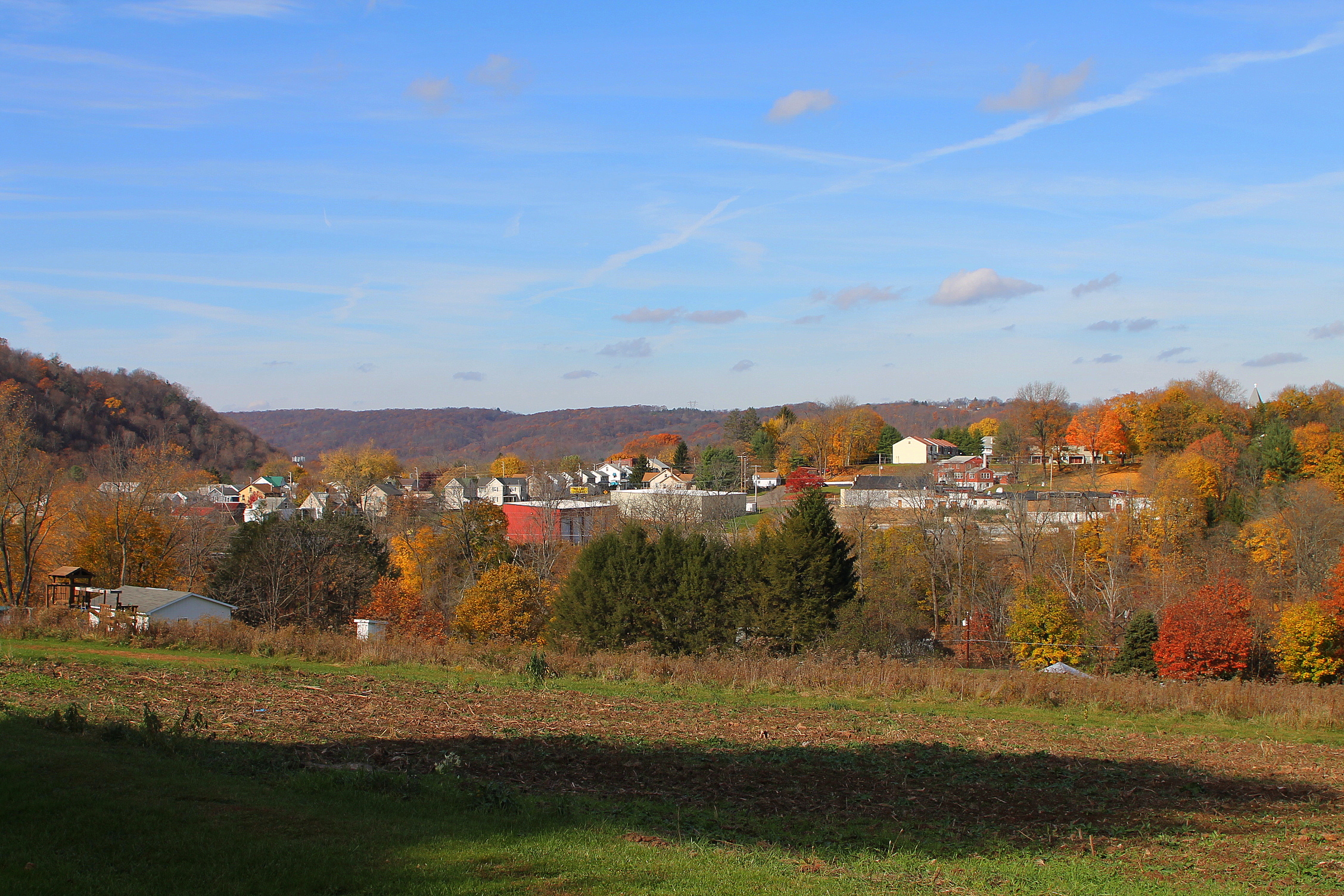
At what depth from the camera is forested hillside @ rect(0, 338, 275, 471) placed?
101 meters

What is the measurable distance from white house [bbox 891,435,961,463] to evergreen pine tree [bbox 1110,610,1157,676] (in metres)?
82.1

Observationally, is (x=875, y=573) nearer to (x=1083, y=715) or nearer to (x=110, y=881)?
(x=1083, y=715)

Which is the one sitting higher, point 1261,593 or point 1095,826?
point 1095,826

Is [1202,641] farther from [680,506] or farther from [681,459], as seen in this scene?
[681,459]

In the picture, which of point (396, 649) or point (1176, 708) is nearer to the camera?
point (1176, 708)

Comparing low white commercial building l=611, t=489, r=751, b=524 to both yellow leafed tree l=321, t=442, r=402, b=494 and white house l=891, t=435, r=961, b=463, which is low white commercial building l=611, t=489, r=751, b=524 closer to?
white house l=891, t=435, r=961, b=463

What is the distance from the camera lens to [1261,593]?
5525cm

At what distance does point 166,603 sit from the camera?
33.9 metres

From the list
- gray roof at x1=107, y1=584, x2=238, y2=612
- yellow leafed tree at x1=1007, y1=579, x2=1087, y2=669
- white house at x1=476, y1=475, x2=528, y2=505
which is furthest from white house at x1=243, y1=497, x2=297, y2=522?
yellow leafed tree at x1=1007, y1=579, x2=1087, y2=669

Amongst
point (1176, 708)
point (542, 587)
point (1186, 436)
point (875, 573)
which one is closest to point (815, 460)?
point (1186, 436)

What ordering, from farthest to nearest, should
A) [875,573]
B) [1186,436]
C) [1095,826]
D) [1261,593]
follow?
[1186,436] → [875,573] → [1261,593] → [1095,826]

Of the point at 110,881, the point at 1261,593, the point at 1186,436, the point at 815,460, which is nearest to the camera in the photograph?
the point at 110,881

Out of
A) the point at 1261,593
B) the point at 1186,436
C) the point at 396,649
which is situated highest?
the point at 1186,436

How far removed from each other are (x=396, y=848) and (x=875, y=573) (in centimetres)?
5469
